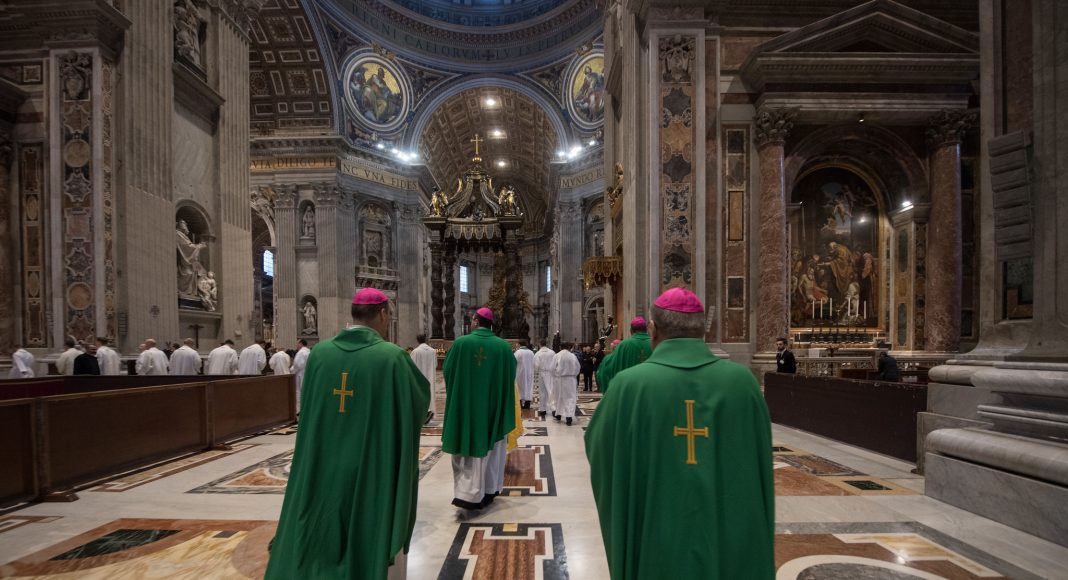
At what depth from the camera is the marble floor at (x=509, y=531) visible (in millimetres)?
3070

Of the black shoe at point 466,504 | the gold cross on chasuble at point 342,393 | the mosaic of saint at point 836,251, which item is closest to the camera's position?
the gold cross on chasuble at point 342,393

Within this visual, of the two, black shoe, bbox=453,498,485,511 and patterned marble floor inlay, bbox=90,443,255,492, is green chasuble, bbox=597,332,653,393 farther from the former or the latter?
patterned marble floor inlay, bbox=90,443,255,492

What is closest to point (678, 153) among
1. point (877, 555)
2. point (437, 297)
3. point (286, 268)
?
point (877, 555)

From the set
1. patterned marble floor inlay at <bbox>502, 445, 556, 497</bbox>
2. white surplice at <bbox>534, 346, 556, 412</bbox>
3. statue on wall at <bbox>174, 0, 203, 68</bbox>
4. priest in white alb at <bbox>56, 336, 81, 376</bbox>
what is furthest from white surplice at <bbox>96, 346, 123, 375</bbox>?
patterned marble floor inlay at <bbox>502, 445, 556, 497</bbox>

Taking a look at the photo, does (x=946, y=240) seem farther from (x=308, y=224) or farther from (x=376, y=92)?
(x=376, y=92)

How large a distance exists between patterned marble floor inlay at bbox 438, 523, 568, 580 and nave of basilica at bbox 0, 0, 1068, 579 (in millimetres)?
31

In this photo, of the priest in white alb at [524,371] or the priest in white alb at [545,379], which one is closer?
the priest in white alb at [545,379]

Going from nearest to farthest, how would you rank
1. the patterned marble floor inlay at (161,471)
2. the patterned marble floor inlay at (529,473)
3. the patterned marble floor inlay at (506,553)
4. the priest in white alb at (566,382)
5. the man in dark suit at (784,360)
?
the patterned marble floor inlay at (506,553)
the patterned marble floor inlay at (529,473)
the patterned marble floor inlay at (161,471)
the priest in white alb at (566,382)
the man in dark suit at (784,360)

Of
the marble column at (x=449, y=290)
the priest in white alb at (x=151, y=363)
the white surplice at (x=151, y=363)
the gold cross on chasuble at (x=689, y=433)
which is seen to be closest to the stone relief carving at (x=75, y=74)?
the priest in white alb at (x=151, y=363)

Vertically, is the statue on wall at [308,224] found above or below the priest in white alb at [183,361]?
above

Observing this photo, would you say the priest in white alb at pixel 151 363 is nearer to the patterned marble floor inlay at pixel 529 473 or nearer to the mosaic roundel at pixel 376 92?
the patterned marble floor inlay at pixel 529 473

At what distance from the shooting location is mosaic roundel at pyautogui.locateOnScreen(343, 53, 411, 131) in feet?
82.2

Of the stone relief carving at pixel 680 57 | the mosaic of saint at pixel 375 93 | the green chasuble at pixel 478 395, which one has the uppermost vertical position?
the mosaic of saint at pixel 375 93

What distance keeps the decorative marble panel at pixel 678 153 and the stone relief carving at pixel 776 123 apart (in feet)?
4.60
